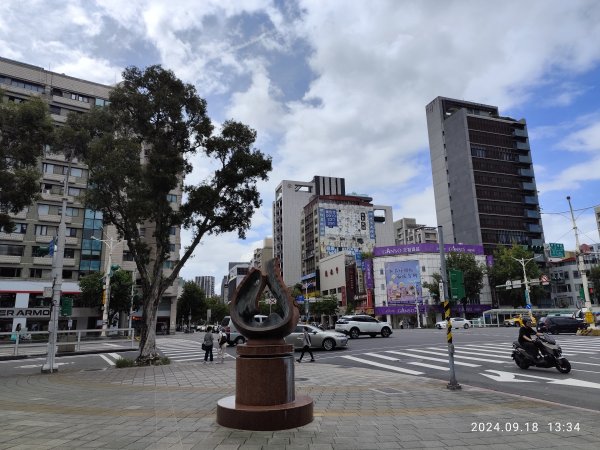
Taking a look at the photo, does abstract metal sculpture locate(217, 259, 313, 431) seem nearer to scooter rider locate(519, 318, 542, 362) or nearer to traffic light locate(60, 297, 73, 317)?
scooter rider locate(519, 318, 542, 362)

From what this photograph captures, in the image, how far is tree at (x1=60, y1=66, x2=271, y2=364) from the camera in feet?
58.5

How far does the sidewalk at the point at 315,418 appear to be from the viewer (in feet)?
19.0

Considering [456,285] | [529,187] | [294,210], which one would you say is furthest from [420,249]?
[456,285]

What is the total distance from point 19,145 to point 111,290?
33315 mm

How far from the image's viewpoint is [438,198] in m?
86.4

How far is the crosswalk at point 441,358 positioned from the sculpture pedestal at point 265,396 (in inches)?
303

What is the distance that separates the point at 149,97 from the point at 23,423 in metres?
14.8

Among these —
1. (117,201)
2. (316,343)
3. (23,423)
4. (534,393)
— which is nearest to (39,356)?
(117,201)

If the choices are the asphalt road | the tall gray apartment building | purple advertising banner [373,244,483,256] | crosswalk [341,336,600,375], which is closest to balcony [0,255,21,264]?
the asphalt road

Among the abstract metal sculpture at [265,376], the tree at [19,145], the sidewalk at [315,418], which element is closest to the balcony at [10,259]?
the tree at [19,145]

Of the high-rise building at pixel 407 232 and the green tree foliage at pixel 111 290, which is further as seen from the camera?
the high-rise building at pixel 407 232

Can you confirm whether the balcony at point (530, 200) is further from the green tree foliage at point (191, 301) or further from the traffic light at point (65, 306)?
the traffic light at point (65, 306)

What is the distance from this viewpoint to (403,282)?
213ft

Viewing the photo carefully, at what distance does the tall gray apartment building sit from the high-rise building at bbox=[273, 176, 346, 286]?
30.9 meters
